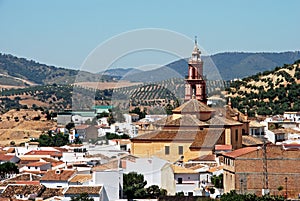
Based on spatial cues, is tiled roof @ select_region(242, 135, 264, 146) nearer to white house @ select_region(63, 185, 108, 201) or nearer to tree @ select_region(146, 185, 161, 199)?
tree @ select_region(146, 185, 161, 199)

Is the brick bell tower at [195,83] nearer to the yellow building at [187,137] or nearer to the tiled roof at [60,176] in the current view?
the yellow building at [187,137]

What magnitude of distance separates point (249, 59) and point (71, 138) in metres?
108

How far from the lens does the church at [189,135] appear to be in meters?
35.3

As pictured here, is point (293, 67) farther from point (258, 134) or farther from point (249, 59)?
point (249, 59)

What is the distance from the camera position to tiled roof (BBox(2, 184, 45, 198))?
28328 mm

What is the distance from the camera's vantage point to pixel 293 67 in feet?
268

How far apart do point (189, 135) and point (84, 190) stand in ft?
31.1

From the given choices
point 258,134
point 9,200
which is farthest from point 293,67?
point 9,200

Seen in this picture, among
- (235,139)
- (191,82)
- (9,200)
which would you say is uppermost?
(191,82)

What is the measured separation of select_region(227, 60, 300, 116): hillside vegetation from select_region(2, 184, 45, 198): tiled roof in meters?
39.2

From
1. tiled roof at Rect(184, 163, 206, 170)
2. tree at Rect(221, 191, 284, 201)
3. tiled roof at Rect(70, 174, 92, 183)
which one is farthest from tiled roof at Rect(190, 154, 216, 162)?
tree at Rect(221, 191, 284, 201)

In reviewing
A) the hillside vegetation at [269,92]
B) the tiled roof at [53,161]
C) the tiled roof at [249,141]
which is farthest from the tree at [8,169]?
the hillside vegetation at [269,92]

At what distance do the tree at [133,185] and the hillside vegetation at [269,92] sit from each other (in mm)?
37790

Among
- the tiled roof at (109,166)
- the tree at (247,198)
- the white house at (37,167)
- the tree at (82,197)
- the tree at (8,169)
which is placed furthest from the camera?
the white house at (37,167)
